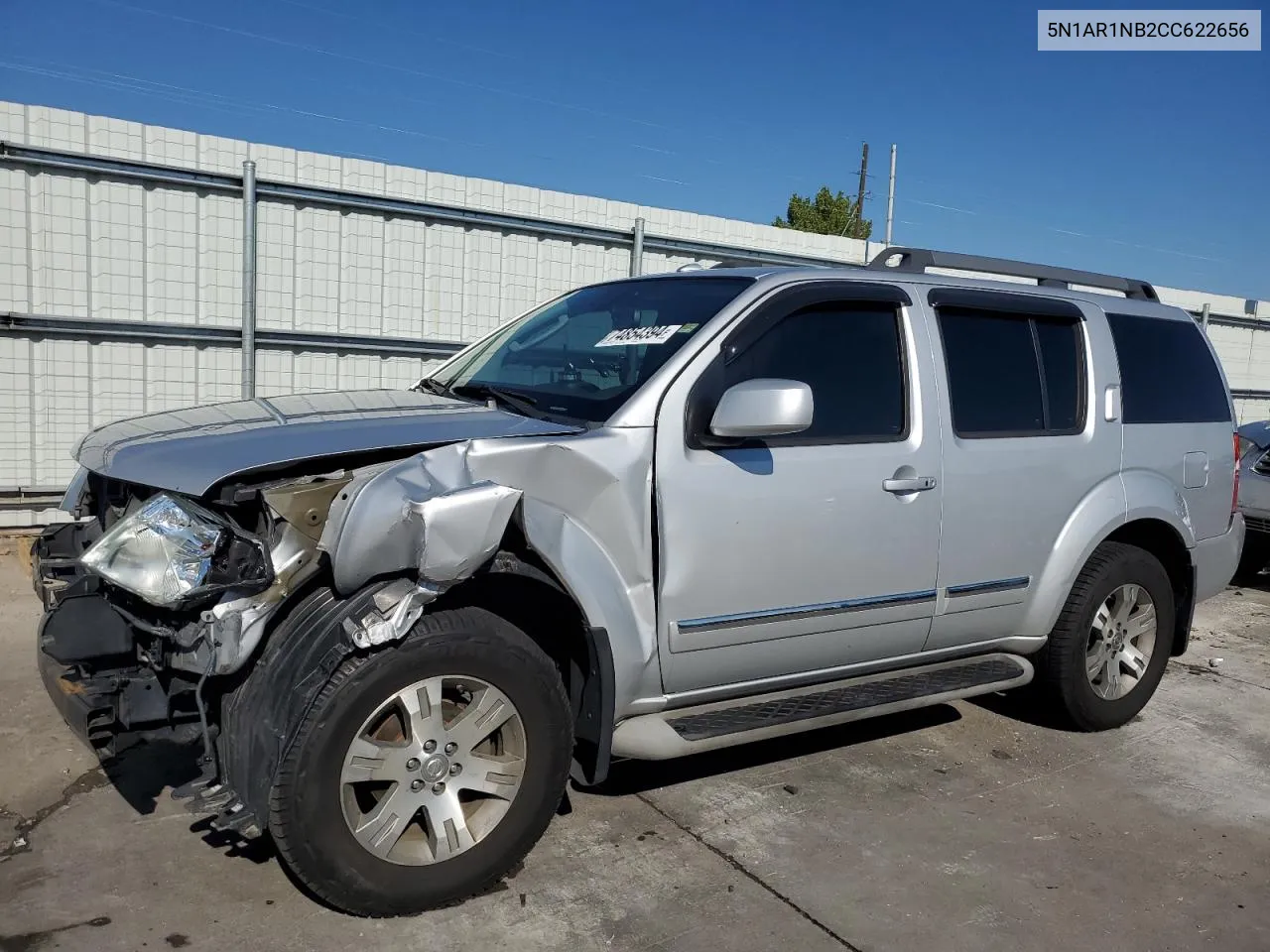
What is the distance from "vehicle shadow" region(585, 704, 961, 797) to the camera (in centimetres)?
402

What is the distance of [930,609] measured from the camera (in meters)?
3.99

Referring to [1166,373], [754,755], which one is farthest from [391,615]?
[1166,373]

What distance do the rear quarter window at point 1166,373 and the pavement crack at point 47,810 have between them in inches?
174

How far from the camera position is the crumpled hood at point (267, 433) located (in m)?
2.83

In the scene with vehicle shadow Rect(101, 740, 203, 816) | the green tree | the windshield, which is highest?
the green tree

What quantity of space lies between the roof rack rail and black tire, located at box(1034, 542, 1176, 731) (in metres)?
1.25

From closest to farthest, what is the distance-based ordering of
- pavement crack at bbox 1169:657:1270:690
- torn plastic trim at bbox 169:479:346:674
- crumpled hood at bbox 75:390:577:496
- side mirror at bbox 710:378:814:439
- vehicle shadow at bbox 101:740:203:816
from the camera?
1. torn plastic trim at bbox 169:479:346:674
2. crumpled hood at bbox 75:390:577:496
3. side mirror at bbox 710:378:814:439
4. vehicle shadow at bbox 101:740:203:816
5. pavement crack at bbox 1169:657:1270:690

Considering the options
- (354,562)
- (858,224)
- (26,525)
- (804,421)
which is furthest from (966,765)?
(858,224)

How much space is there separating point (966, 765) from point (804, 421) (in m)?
2.01

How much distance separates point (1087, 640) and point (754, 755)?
61.0 inches

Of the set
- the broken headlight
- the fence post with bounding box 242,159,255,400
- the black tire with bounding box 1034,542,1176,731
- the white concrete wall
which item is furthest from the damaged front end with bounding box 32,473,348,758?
the white concrete wall

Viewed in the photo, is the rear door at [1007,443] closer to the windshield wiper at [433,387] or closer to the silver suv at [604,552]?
the silver suv at [604,552]

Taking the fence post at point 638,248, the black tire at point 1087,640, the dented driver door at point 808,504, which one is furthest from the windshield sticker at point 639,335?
the fence post at point 638,248

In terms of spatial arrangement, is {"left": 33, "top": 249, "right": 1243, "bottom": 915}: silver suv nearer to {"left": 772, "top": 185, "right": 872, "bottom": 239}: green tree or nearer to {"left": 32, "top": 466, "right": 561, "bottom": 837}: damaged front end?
{"left": 32, "top": 466, "right": 561, "bottom": 837}: damaged front end
